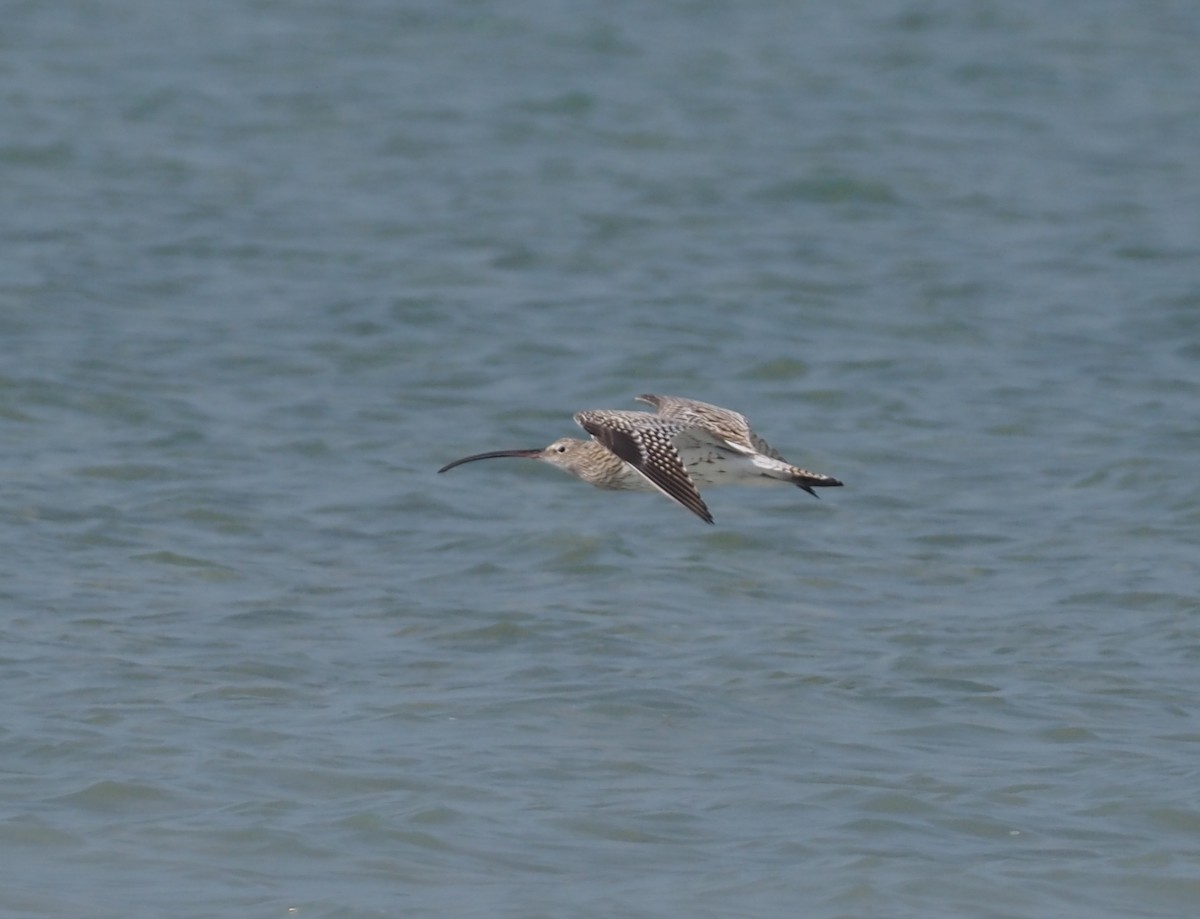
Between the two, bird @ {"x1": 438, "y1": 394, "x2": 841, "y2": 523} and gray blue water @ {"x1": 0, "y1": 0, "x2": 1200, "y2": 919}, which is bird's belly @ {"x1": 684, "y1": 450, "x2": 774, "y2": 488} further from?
gray blue water @ {"x1": 0, "y1": 0, "x2": 1200, "y2": 919}

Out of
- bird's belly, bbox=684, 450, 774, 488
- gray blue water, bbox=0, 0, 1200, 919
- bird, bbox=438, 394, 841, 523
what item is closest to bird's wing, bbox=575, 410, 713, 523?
bird, bbox=438, 394, 841, 523

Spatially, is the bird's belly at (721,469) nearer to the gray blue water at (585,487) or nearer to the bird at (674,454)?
the bird at (674,454)

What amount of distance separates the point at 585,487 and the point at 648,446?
340 cm

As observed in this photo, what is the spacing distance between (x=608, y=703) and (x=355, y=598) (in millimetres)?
1627

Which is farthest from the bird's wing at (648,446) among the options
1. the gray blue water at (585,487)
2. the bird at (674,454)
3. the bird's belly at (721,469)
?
the gray blue water at (585,487)

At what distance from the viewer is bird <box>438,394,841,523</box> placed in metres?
8.12

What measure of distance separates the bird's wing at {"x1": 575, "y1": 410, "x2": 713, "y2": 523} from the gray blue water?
3.19 feet

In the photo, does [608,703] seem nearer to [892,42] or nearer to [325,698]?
[325,698]

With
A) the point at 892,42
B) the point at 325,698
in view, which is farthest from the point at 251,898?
the point at 892,42

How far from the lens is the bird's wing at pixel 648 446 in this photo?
7.95m

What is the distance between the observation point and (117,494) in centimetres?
1077

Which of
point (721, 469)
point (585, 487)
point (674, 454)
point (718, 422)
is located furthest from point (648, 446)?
point (585, 487)

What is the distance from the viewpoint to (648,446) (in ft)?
27.1

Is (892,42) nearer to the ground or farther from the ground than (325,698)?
farther from the ground
